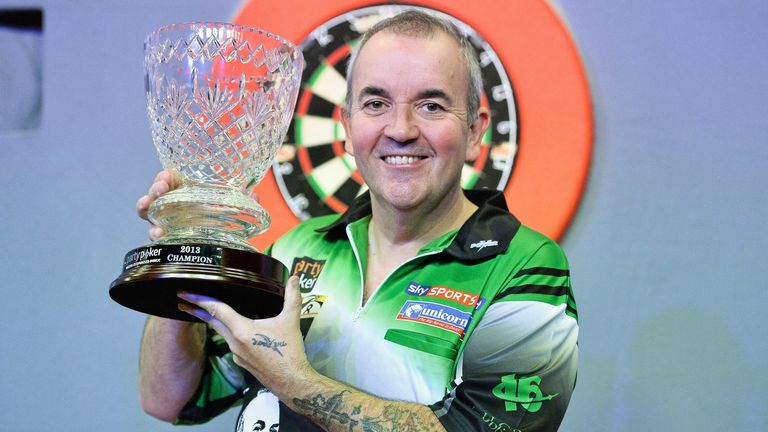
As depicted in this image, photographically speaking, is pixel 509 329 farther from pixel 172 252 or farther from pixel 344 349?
pixel 172 252

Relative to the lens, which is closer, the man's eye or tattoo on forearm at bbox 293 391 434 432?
tattoo on forearm at bbox 293 391 434 432

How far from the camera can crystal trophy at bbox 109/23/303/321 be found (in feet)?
4.41

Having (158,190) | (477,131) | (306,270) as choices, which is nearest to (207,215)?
(158,190)

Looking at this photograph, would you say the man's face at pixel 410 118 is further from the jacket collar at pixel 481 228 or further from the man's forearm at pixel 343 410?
the man's forearm at pixel 343 410

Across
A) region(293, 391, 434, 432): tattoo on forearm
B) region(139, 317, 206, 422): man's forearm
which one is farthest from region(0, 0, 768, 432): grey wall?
region(293, 391, 434, 432): tattoo on forearm

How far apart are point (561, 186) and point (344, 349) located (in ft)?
2.69

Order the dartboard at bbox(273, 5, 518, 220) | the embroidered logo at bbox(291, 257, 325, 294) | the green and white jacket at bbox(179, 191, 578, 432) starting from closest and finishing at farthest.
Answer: the green and white jacket at bbox(179, 191, 578, 432) → the embroidered logo at bbox(291, 257, 325, 294) → the dartboard at bbox(273, 5, 518, 220)

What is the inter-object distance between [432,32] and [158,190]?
554 mm

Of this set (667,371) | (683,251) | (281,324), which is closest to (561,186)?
(683,251)

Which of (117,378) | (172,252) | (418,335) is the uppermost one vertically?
(172,252)

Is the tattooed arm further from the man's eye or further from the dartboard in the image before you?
the dartboard

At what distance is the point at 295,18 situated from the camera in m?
2.40

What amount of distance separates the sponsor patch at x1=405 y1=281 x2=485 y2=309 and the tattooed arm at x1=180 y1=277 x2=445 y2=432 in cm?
20

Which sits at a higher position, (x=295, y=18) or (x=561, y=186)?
(x=295, y=18)
